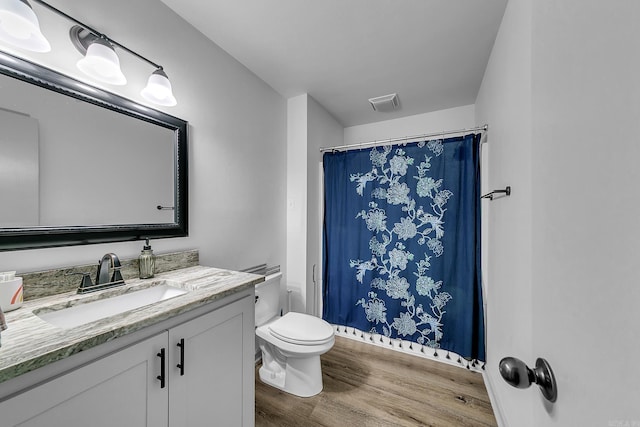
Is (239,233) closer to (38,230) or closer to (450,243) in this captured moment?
(38,230)

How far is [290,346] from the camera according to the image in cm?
165

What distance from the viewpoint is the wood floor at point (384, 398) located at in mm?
A: 1523

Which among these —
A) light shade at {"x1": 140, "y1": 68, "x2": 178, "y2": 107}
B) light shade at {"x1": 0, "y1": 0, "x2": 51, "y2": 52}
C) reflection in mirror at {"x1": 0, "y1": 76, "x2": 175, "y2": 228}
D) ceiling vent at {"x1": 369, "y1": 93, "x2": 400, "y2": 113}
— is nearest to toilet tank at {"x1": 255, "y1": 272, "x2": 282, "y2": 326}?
reflection in mirror at {"x1": 0, "y1": 76, "x2": 175, "y2": 228}

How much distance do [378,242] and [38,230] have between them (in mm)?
2190

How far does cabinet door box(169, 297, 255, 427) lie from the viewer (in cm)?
93

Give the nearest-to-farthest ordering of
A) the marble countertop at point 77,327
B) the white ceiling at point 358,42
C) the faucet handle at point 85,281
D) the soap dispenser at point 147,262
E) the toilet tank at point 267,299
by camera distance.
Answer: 1. the marble countertop at point 77,327
2. the faucet handle at point 85,281
3. the soap dispenser at point 147,262
4. the white ceiling at point 358,42
5. the toilet tank at point 267,299

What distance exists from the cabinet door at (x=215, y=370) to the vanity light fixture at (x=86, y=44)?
3.82 ft

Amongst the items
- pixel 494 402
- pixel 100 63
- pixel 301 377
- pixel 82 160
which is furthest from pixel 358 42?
pixel 494 402

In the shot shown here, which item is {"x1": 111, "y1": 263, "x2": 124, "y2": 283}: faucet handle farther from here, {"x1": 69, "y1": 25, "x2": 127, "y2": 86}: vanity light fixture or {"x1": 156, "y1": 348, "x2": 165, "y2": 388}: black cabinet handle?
{"x1": 69, "y1": 25, "x2": 127, "y2": 86}: vanity light fixture

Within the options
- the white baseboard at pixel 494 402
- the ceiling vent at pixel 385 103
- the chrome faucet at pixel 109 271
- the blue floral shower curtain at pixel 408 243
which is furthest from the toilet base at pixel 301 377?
the ceiling vent at pixel 385 103

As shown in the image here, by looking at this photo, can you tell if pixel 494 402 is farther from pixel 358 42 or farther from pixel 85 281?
pixel 358 42

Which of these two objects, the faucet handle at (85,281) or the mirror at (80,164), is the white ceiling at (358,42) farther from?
the faucet handle at (85,281)

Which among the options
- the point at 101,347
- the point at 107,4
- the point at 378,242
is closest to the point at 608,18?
the point at 101,347

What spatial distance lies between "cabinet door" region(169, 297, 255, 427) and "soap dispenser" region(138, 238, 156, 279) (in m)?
0.48
